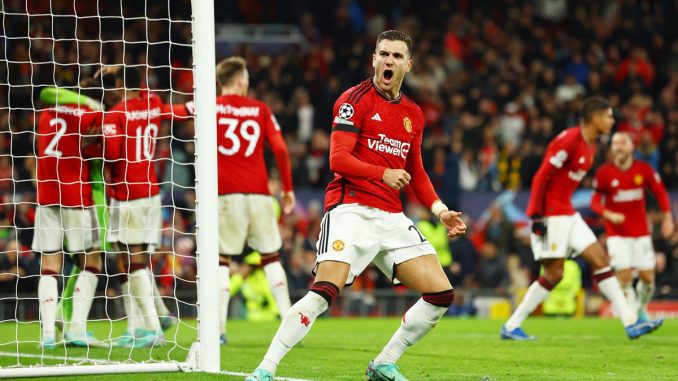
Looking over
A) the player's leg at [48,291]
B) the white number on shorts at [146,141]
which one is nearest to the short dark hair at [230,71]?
the white number on shorts at [146,141]

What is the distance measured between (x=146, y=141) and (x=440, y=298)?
4160 millimetres

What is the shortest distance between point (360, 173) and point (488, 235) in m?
13.5

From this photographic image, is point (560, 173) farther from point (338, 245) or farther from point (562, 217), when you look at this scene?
point (338, 245)

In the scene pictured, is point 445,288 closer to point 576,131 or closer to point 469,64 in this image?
point 576,131

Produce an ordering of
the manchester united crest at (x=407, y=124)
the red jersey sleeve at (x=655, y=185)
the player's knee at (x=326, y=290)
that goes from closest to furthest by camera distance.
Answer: the player's knee at (x=326, y=290) < the manchester united crest at (x=407, y=124) < the red jersey sleeve at (x=655, y=185)

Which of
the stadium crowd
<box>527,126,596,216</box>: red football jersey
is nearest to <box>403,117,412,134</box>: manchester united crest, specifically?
<box>527,126,596,216</box>: red football jersey

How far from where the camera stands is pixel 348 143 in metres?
7.06

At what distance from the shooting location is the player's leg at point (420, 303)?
723 centimetres

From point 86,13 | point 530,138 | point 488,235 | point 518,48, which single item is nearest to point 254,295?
point 488,235

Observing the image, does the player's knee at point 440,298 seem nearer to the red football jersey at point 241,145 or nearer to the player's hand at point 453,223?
the player's hand at point 453,223

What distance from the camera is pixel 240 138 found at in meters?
11.1

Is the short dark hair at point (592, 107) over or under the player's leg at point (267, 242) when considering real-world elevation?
over

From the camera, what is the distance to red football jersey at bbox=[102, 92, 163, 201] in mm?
10430

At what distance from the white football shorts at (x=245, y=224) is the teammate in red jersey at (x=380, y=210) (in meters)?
3.76
